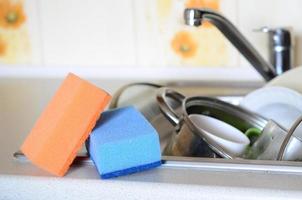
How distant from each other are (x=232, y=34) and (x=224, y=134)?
0.21 metres

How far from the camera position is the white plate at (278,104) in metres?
0.82

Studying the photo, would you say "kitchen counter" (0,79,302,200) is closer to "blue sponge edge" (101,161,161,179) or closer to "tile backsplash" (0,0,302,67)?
"blue sponge edge" (101,161,161,179)

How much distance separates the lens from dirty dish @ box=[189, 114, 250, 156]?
74 cm

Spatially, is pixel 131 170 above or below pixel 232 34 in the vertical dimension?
below

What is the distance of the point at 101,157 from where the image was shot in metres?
0.62

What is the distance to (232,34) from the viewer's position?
0.94 metres

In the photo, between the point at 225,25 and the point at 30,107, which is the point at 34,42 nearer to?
the point at 30,107

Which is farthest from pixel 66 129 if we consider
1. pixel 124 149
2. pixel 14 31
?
pixel 14 31

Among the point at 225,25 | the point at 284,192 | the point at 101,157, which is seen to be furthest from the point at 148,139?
the point at 225,25

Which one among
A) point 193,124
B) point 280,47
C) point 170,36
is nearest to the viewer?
point 193,124

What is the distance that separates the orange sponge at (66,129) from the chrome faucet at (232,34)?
27cm

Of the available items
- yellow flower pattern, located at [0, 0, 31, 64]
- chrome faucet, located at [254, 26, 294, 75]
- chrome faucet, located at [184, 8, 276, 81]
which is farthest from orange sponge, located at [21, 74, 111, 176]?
yellow flower pattern, located at [0, 0, 31, 64]

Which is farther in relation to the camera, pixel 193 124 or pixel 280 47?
pixel 280 47

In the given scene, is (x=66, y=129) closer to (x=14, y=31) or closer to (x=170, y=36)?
(x=170, y=36)
